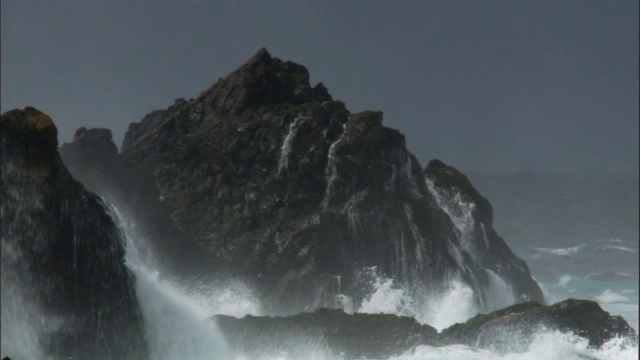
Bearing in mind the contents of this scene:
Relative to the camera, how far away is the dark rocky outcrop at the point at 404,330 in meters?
31.4

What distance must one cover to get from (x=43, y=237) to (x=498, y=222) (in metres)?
92.7

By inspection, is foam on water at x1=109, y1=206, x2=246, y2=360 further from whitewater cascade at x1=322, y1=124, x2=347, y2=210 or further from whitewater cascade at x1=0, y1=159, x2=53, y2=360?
whitewater cascade at x1=322, y1=124, x2=347, y2=210

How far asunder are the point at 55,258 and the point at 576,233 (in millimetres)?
82180

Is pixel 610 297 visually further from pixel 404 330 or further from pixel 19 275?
pixel 19 275

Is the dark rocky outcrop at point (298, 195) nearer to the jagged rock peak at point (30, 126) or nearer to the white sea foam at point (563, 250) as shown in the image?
the jagged rock peak at point (30, 126)

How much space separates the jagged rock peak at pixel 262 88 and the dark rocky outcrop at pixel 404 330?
60.9 feet

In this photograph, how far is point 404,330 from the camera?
32875mm

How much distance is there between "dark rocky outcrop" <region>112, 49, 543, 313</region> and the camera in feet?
140

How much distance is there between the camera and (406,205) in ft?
149

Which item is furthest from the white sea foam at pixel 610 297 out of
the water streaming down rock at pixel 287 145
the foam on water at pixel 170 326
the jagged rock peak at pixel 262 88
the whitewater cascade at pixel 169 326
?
the whitewater cascade at pixel 169 326

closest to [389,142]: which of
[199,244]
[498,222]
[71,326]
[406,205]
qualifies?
[406,205]

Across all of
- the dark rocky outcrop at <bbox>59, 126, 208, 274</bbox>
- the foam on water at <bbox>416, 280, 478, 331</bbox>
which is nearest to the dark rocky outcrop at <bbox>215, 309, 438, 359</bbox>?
the foam on water at <bbox>416, 280, 478, 331</bbox>

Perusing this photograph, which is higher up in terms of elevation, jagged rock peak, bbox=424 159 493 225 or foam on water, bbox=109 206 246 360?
jagged rock peak, bbox=424 159 493 225

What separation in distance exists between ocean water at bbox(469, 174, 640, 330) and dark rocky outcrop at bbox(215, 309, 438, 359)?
14017 mm
